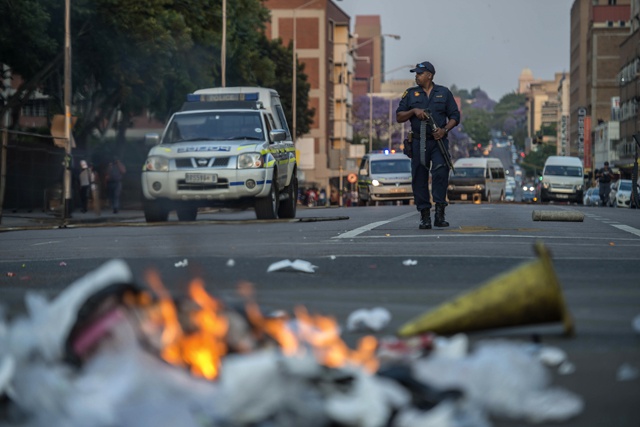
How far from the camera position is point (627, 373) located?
15.0 feet

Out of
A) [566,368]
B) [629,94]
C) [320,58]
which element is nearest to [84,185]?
[566,368]

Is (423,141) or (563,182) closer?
(423,141)

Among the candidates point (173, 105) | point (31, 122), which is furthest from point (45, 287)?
point (31, 122)

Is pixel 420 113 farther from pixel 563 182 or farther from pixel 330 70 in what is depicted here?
pixel 330 70

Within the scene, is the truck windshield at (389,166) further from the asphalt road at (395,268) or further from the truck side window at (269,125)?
the asphalt road at (395,268)

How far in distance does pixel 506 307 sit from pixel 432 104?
10318 mm

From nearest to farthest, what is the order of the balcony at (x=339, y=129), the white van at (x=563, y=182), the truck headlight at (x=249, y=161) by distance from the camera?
the truck headlight at (x=249, y=161)
the white van at (x=563, y=182)
the balcony at (x=339, y=129)

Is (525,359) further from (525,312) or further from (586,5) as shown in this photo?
(586,5)

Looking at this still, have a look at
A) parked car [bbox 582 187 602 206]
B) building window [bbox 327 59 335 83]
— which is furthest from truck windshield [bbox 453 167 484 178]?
building window [bbox 327 59 335 83]

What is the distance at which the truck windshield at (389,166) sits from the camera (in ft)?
157

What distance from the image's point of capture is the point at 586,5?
16100 cm

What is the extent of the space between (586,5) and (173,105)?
394 feet

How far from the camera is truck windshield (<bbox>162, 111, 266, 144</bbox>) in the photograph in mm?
21312

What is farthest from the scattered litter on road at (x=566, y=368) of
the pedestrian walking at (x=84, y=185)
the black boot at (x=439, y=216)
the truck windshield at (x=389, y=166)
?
the truck windshield at (x=389, y=166)
